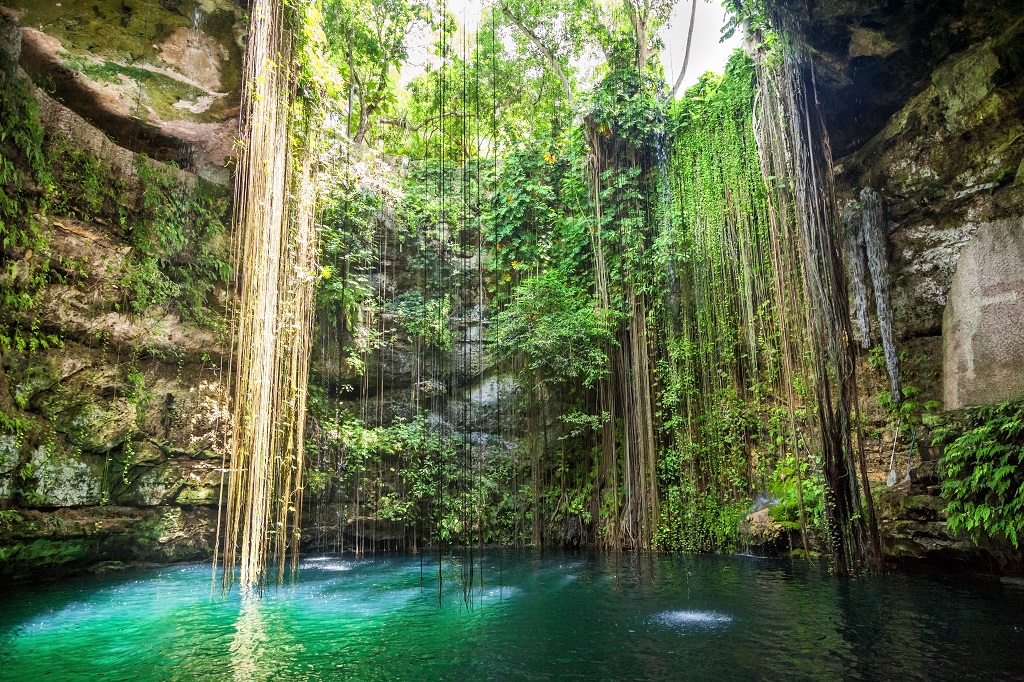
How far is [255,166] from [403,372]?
6113 mm

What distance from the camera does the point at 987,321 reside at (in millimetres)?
5785

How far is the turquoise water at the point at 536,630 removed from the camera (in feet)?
10.4

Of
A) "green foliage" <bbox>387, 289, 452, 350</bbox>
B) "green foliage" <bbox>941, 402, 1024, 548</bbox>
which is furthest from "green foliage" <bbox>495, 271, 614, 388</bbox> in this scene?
"green foliage" <bbox>941, 402, 1024, 548</bbox>

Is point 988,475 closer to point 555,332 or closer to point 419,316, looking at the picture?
point 555,332

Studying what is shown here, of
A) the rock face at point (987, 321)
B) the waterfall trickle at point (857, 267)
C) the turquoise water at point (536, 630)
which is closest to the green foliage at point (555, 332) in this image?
the waterfall trickle at point (857, 267)

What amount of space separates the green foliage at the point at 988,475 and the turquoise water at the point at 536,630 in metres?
0.51

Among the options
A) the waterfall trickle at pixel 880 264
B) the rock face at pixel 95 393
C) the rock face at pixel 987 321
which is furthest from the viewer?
the waterfall trickle at pixel 880 264

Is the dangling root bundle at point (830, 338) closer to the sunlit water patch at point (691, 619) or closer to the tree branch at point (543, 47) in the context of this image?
the sunlit water patch at point (691, 619)

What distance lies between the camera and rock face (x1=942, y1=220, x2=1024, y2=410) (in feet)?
18.1

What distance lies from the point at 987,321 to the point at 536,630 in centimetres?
534

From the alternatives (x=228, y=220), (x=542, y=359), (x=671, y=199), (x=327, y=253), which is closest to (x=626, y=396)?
(x=542, y=359)

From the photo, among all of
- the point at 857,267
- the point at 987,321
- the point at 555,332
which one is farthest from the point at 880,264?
the point at 555,332

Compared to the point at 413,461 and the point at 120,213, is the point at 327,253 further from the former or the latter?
the point at 413,461

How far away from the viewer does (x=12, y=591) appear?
549cm
